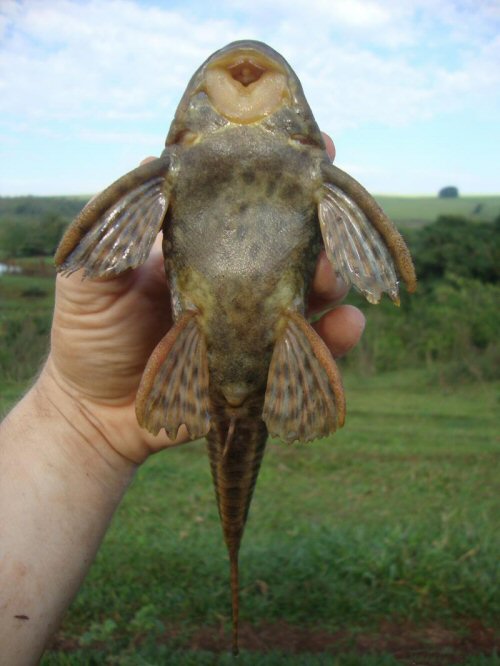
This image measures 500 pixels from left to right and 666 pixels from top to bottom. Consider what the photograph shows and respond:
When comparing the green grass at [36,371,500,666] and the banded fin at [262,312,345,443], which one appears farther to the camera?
the green grass at [36,371,500,666]

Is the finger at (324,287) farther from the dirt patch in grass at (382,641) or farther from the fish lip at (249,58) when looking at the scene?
the dirt patch in grass at (382,641)

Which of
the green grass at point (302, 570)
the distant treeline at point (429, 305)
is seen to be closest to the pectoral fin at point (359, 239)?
the green grass at point (302, 570)

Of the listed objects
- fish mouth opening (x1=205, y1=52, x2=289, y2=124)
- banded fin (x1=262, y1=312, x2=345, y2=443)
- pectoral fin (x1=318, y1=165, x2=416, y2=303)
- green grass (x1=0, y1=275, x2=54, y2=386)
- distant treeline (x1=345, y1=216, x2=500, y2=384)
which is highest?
fish mouth opening (x1=205, y1=52, x2=289, y2=124)

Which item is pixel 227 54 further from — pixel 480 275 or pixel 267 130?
pixel 480 275

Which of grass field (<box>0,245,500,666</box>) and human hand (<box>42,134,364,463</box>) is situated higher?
human hand (<box>42,134,364,463</box>)

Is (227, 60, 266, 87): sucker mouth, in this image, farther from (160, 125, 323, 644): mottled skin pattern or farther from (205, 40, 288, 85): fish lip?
(160, 125, 323, 644): mottled skin pattern

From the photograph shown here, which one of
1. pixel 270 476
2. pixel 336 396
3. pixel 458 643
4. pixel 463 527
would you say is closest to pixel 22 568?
pixel 336 396

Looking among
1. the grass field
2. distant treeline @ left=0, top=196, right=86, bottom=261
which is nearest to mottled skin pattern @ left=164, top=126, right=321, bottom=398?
the grass field

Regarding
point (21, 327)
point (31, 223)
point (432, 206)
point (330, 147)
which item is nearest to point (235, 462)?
point (330, 147)
